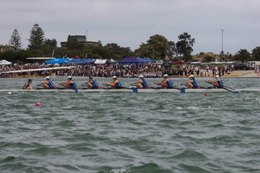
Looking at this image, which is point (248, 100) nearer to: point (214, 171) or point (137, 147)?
point (137, 147)

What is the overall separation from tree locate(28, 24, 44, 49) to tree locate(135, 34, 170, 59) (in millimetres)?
34283

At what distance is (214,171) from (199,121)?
8140 millimetres

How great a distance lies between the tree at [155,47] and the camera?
3839 inches

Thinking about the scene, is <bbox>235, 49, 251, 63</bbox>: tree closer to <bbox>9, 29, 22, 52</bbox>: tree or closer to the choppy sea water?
<bbox>9, 29, 22, 52</bbox>: tree

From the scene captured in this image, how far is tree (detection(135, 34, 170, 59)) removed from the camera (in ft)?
320

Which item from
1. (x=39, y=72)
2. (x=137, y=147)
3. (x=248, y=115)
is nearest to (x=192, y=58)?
(x=39, y=72)

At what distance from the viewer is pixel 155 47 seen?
322 feet

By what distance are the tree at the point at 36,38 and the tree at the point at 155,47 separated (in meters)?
34.3

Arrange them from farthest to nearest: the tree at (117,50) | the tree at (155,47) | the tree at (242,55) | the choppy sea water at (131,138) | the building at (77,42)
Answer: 1. the building at (77,42)
2. the tree at (117,50)
3. the tree at (242,55)
4. the tree at (155,47)
5. the choppy sea water at (131,138)

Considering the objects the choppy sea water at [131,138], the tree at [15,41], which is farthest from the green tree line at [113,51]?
the choppy sea water at [131,138]

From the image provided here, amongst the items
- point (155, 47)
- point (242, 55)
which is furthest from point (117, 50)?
point (155, 47)

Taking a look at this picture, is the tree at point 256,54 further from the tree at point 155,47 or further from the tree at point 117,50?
the tree at point 155,47

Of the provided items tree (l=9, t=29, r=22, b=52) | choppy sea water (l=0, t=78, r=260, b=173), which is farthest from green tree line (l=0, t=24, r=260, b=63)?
choppy sea water (l=0, t=78, r=260, b=173)

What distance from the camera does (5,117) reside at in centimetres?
2105
